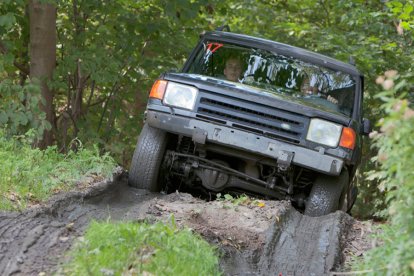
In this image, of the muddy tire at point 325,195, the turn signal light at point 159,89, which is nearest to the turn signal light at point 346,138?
the muddy tire at point 325,195

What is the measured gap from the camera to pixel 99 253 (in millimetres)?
3555

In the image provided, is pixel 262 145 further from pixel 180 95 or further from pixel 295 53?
pixel 295 53

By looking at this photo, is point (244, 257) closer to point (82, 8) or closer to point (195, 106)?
point (195, 106)

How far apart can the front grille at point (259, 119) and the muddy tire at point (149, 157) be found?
632 millimetres

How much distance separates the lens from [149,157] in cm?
648

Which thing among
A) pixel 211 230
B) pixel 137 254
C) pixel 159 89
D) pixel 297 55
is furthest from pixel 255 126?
pixel 137 254

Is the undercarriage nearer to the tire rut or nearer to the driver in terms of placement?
the tire rut

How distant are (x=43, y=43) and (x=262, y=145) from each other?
5064mm

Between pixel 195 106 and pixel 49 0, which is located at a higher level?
pixel 49 0

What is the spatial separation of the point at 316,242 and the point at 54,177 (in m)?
2.57

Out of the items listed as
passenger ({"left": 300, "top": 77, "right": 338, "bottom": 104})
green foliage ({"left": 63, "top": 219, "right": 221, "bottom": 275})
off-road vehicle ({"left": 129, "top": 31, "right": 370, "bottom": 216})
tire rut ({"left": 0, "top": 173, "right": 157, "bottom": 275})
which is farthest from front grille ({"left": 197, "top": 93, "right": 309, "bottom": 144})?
green foliage ({"left": 63, "top": 219, "right": 221, "bottom": 275})

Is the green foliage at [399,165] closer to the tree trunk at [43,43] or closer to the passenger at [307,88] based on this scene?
the passenger at [307,88]

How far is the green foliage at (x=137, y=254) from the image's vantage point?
136 inches

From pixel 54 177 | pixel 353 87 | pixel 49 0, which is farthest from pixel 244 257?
pixel 49 0
